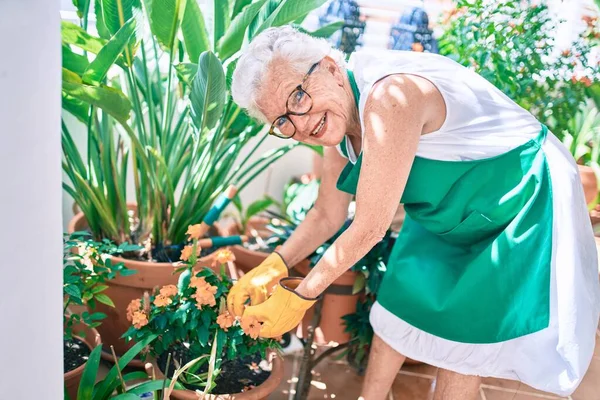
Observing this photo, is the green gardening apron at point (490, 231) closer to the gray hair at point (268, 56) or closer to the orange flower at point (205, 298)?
the gray hair at point (268, 56)

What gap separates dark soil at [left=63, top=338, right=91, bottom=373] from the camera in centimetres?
186

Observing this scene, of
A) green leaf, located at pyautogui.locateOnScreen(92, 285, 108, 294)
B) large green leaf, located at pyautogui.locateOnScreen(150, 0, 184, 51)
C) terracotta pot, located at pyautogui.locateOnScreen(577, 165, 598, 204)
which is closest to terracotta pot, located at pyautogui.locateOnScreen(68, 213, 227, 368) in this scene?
green leaf, located at pyautogui.locateOnScreen(92, 285, 108, 294)

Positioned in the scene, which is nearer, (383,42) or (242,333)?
(242,333)

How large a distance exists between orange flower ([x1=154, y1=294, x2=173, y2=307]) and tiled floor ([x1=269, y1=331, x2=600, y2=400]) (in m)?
0.67

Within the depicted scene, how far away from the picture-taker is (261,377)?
73.3 inches

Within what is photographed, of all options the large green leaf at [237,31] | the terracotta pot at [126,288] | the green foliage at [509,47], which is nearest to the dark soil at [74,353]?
the terracotta pot at [126,288]

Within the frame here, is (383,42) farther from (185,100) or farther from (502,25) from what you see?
(185,100)

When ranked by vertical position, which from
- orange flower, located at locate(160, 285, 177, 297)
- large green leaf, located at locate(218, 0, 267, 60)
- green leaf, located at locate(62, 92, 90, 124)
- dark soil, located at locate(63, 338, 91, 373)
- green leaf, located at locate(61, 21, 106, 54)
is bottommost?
dark soil, located at locate(63, 338, 91, 373)

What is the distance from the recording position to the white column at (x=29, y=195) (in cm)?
90

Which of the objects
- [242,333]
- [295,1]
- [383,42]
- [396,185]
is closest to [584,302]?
[396,185]

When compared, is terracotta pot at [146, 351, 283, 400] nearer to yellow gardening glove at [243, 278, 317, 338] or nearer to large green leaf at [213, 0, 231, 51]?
yellow gardening glove at [243, 278, 317, 338]

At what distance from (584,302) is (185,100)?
4.18ft

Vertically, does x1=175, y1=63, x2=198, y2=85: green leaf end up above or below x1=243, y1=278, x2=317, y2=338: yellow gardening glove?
above

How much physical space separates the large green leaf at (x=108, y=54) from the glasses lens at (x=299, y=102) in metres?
0.44
